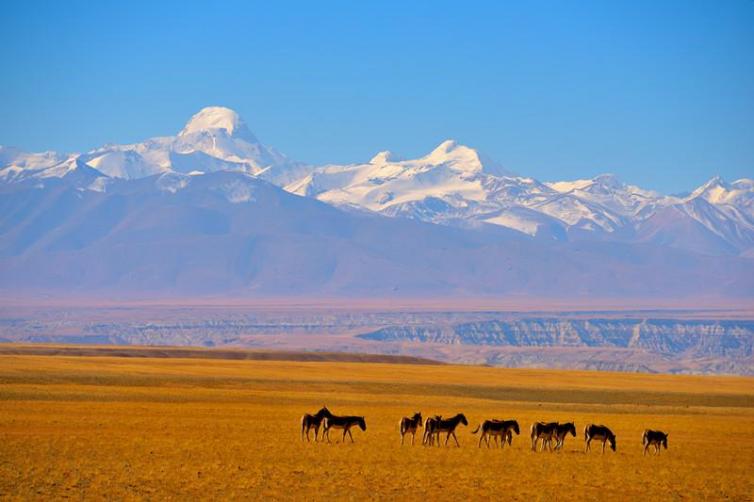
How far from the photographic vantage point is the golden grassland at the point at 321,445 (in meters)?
29.5

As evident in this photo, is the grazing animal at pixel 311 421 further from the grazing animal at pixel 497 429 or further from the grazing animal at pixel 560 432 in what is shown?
the grazing animal at pixel 560 432

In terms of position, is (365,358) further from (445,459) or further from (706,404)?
(445,459)

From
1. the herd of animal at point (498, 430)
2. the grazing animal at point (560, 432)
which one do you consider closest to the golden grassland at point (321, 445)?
the grazing animal at point (560, 432)

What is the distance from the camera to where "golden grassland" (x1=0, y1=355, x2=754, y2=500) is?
29500 millimetres

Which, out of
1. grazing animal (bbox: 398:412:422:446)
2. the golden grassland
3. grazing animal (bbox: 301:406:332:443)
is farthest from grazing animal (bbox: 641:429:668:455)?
grazing animal (bbox: 301:406:332:443)

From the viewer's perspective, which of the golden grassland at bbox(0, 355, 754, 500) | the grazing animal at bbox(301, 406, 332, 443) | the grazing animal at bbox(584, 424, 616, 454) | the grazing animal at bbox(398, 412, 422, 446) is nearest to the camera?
the golden grassland at bbox(0, 355, 754, 500)

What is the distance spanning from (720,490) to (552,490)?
440cm

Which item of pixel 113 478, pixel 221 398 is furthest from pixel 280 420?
pixel 113 478

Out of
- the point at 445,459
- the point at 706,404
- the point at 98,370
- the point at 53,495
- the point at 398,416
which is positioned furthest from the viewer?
the point at 98,370

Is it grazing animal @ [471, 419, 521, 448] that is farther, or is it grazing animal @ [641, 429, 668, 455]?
grazing animal @ [471, 419, 521, 448]

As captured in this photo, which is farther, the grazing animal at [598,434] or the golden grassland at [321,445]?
the grazing animal at [598,434]

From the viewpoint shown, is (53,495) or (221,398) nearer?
(53,495)

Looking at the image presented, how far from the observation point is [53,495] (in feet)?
89.2

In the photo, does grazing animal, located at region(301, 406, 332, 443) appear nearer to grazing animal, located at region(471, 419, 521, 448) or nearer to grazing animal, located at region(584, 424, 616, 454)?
grazing animal, located at region(471, 419, 521, 448)
